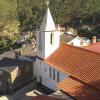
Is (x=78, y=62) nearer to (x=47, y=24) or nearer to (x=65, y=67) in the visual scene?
(x=65, y=67)

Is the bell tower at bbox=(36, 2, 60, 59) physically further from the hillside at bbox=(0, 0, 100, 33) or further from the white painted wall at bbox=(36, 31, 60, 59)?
the hillside at bbox=(0, 0, 100, 33)

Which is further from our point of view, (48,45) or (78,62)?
(48,45)

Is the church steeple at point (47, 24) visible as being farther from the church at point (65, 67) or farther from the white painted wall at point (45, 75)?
the white painted wall at point (45, 75)

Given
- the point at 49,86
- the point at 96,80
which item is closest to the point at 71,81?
the point at 96,80

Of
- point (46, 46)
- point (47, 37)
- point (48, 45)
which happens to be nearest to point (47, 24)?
point (47, 37)

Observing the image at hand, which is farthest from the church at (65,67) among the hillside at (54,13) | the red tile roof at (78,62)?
the hillside at (54,13)

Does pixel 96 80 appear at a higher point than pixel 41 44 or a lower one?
lower

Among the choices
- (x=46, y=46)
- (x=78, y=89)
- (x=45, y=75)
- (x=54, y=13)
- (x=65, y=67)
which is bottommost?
(x=45, y=75)

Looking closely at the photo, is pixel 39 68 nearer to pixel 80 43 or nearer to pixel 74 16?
pixel 80 43
